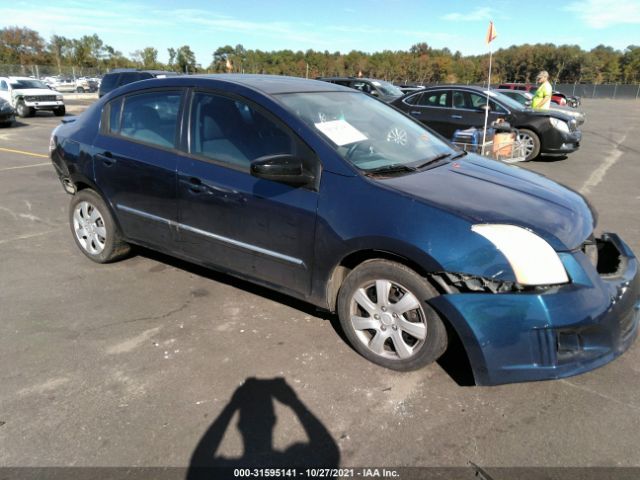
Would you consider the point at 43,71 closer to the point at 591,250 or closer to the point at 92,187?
the point at 92,187

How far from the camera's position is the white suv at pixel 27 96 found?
19.2m

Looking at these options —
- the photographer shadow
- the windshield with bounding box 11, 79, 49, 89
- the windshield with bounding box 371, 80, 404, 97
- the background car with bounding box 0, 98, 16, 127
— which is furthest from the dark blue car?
the windshield with bounding box 11, 79, 49, 89

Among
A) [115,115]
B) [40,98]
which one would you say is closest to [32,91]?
[40,98]

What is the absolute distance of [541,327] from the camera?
7.87 feet

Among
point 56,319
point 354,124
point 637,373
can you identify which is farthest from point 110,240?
point 637,373

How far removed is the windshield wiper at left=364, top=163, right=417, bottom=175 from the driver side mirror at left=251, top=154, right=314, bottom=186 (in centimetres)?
38

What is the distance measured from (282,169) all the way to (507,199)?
1341 mm

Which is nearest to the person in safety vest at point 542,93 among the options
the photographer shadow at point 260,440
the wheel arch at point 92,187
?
the wheel arch at point 92,187

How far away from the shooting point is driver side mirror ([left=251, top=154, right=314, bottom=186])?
2.86m

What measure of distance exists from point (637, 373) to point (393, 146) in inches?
83.1

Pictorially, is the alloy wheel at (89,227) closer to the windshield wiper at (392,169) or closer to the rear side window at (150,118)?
the rear side window at (150,118)

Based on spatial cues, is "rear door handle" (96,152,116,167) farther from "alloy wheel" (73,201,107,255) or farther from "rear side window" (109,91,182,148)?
"alloy wheel" (73,201,107,255)

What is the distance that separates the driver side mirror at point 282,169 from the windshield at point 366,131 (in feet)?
0.89

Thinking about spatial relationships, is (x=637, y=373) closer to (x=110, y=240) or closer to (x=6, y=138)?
(x=110, y=240)
